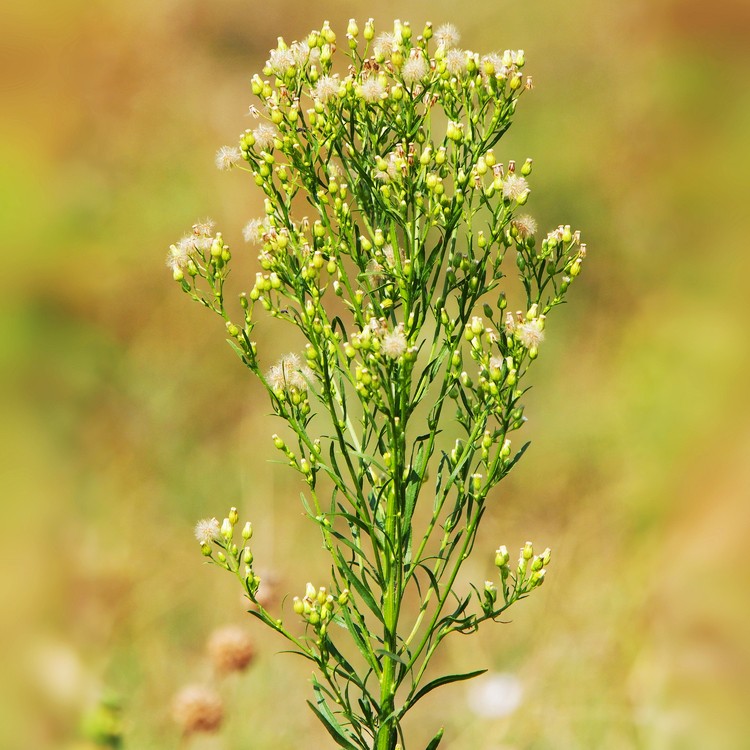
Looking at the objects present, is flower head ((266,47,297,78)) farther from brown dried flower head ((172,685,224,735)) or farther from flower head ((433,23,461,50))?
brown dried flower head ((172,685,224,735))

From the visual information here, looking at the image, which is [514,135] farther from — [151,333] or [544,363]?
[151,333]

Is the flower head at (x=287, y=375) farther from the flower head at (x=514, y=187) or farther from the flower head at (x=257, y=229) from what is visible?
the flower head at (x=514, y=187)

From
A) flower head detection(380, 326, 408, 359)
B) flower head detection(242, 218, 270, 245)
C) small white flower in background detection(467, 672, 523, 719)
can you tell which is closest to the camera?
flower head detection(380, 326, 408, 359)

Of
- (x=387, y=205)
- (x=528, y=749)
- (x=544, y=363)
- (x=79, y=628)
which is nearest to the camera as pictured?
(x=387, y=205)

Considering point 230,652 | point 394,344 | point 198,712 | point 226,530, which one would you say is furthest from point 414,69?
point 198,712

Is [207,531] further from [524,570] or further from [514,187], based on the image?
[514,187]

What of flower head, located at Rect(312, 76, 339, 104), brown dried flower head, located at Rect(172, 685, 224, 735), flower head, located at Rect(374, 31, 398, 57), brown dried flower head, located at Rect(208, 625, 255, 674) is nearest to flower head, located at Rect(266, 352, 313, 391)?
flower head, located at Rect(312, 76, 339, 104)

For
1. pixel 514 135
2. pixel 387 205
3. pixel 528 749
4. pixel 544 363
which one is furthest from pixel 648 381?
pixel 387 205

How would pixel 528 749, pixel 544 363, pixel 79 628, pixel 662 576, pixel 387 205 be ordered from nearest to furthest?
pixel 387 205 < pixel 528 749 < pixel 79 628 < pixel 662 576 < pixel 544 363
